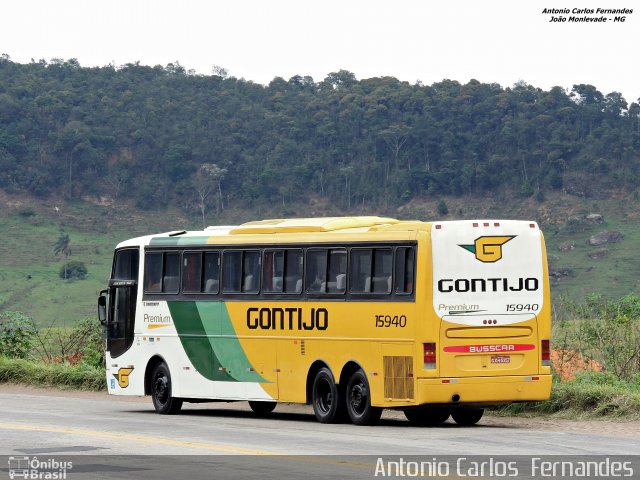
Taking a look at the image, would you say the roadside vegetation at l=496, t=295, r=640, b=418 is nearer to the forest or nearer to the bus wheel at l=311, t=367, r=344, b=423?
the bus wheel at l=311, t=367, r=344, b=423

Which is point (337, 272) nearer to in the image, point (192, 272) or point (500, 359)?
point (500, 359)

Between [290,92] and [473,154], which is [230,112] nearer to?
[290,92]

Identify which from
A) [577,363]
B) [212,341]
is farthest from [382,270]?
[577,363]

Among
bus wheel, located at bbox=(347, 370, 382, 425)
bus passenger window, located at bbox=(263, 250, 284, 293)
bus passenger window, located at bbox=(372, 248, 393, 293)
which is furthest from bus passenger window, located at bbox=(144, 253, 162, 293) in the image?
bus passenger window, located at bbox=(372, 248, 393, 293)

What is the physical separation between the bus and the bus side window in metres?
0.02

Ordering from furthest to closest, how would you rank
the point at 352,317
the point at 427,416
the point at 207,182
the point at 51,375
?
1. the point at 207,182
2. the point at 51,375
3. the point at 427,416
4. the point at 352,317

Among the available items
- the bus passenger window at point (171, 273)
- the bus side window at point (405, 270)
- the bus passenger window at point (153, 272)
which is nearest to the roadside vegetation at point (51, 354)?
the bus passenger window at point (153, 272)

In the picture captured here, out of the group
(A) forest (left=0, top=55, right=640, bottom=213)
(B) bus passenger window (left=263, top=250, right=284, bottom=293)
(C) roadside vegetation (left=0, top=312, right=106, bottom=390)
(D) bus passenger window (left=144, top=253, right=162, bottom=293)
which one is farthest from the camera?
(A) forest (left=0, top=55, right=640, bottom=213)

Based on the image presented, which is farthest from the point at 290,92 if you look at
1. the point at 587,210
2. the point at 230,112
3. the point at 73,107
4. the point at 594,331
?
the point at 594,331

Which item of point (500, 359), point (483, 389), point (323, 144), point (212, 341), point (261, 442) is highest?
point (323, 144)

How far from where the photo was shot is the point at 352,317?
20.3 meters

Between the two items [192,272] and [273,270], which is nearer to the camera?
[273,270]

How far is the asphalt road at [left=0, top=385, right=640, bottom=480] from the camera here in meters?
14.3

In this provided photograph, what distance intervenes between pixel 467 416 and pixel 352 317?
2.24 metres
